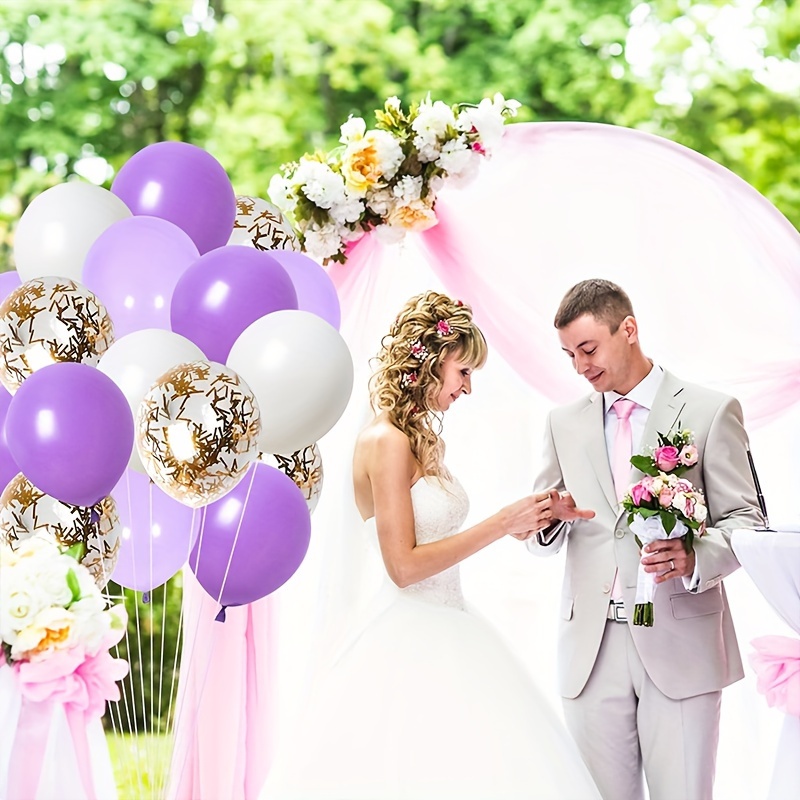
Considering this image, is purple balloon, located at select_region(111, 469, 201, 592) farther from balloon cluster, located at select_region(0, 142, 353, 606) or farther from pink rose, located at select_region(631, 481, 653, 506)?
pink rose, located at select_region(631, 481, 653, 506)

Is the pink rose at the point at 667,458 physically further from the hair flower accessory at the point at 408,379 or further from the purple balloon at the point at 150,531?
the purple balloon at the point at 150,531

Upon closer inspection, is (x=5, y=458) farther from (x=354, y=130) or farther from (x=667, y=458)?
(x=667, y=458)

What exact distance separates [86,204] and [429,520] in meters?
1.20

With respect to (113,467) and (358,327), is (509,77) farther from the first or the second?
(113,467)

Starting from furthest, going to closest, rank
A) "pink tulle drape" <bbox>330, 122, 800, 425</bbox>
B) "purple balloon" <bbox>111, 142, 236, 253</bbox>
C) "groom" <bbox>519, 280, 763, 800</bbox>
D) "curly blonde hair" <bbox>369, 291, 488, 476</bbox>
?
"pink tulle drape" <bbox>330, 122, 800, 425</bbox>
"curly blonde hair" <bbox>369, 291, 488, 476</bbox>
"groom" <bbox>519, 280, 763, 800</bbox>
"purple balloon" <bbox>111, 142, 236, 253</bbox>

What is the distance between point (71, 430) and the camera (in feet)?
7.51

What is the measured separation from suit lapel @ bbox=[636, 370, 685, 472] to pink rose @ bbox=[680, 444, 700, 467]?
21cm

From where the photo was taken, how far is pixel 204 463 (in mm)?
2324

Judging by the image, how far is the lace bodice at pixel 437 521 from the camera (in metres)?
2.99

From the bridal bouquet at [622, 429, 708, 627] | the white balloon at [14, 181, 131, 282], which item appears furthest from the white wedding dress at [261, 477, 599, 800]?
the white balloon at [14, 181, 131, 282]

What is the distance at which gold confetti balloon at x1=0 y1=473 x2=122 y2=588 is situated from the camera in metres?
2.54

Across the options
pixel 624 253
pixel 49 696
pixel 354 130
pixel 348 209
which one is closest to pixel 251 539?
pixel 49 696

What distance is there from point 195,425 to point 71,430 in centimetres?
25

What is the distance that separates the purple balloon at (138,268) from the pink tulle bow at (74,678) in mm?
789
